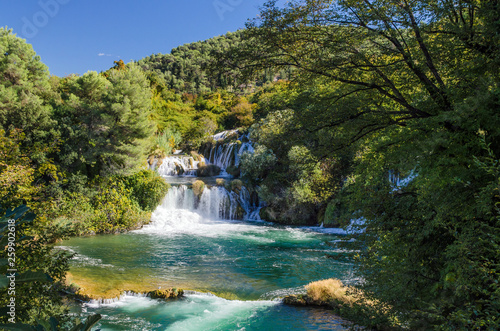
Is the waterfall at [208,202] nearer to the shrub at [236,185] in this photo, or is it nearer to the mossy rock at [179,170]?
the shrub at [236,185]

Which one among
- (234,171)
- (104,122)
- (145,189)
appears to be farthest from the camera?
(234,171)

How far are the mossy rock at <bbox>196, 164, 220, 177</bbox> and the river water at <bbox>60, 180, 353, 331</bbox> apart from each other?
6.80m

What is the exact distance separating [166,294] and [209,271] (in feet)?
7.09

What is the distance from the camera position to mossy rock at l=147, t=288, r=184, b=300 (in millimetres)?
8070

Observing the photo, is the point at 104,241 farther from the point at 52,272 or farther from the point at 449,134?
the point at 449,134

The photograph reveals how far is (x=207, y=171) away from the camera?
2412cm

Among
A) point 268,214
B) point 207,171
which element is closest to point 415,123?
point 268,214

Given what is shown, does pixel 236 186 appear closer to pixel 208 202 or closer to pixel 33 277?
pixel 208 202

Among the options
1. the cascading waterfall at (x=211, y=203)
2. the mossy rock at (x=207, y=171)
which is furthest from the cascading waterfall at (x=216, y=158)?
the cascading waterfall at (x=211, y=203)

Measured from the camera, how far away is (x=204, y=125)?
34.8 m

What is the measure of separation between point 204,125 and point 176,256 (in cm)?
2458

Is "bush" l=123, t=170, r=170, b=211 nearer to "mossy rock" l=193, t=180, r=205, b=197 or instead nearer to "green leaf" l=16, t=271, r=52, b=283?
"mossy rock" l=193, t=180, r=205, b=197

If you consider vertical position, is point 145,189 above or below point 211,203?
above

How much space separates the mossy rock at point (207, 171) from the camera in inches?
945
